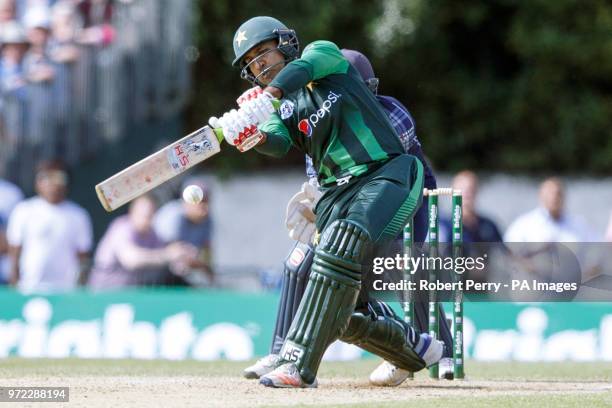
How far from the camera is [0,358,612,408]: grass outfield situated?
652cm

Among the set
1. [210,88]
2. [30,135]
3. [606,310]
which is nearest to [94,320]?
[30,135]

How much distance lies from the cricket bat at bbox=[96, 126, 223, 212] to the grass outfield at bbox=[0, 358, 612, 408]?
3.45 feet

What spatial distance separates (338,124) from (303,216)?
3.36ft

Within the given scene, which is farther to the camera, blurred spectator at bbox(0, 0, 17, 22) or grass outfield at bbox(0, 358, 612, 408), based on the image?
blurred spectator at bbox(0, 0, 17, 22)

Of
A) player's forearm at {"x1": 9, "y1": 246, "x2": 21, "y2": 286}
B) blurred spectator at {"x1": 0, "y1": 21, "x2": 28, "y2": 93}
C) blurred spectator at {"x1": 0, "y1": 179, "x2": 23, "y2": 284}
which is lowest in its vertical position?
player's forearm at {"x1": 9, "y1": 246, "x2": 21, "y2": 286}

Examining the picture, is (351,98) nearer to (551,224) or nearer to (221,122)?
(221,122)

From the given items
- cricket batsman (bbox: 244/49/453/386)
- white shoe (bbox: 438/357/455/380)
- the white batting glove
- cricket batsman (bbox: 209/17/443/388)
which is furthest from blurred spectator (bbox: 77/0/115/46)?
the white batting glove

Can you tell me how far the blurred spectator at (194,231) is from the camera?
1353 cm

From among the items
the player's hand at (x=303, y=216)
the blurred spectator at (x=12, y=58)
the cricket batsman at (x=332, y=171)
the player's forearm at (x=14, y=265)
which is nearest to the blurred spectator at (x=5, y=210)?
the player's forearm at (x=14, y=265)

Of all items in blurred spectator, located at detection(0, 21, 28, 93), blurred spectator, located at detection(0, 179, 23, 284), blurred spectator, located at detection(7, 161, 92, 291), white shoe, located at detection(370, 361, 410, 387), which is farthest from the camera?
blurred spectator, located at detection(0, 21, 28, 93)

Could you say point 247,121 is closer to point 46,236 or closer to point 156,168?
point 156,168

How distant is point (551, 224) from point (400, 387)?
5.58m

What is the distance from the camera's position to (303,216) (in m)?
7.93

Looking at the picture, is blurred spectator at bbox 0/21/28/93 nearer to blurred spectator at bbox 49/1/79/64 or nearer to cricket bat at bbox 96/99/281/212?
blurred spectator at bbox 49/1/79/64
